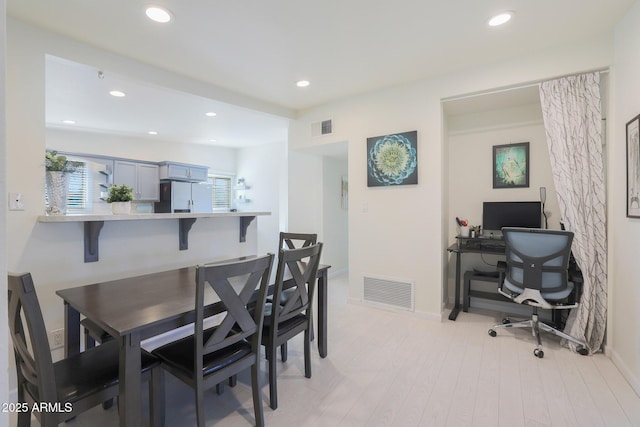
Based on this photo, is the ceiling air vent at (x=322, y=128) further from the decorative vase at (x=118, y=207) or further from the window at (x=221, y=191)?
the window at (x=221, y=191)

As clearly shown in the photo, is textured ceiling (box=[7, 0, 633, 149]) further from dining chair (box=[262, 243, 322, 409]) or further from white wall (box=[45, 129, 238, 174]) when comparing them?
white wall (box=[45, 129, 238, 174])

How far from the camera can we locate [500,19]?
214 cm

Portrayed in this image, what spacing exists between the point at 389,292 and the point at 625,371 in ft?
6.30

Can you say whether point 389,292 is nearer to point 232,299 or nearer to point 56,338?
point 232,299

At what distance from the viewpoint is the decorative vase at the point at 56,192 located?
2.13 m

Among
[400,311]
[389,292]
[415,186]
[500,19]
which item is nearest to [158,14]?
[500,19]

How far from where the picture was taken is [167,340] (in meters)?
2.67

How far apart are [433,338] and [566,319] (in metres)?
1.33

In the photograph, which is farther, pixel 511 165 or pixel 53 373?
pixel 511 165

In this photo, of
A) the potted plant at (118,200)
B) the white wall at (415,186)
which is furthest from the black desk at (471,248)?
the potted plant at (118,200)

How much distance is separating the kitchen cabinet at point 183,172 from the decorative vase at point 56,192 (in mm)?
3392

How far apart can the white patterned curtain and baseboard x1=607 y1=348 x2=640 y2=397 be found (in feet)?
0.44

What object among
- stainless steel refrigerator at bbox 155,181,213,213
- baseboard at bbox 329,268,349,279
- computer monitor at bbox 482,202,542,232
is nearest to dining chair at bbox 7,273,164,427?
computer monitor at bbox 482,202,542,232

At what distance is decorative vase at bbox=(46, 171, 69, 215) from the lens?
2.13 m
